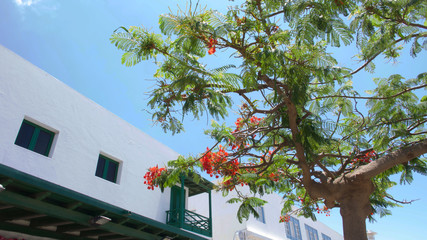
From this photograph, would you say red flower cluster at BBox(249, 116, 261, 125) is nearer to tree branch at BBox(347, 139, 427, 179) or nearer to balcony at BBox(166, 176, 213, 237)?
tree branch at BBox(347, 139, 427, 179)

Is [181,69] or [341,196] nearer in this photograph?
[181,69]

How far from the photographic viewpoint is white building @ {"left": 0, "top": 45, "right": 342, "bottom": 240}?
7207 mm

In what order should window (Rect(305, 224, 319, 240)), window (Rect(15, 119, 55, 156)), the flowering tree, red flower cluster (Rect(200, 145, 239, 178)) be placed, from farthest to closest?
window (Rect(305, 224, 319, 240))
window (Rect(15, 119, 55, 156))
red flower cluster (Rect(200, 145, 239, 178))
the flowering tree

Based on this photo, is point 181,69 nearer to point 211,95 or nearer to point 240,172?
point 211,95

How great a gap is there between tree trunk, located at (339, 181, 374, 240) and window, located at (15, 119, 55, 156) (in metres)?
7.90

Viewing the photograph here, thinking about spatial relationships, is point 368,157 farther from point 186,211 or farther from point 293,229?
point 293,229

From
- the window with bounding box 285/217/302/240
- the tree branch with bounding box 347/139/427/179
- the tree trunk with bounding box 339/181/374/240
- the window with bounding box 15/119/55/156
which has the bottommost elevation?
the tree trunk with bounding box 339/181/374/240

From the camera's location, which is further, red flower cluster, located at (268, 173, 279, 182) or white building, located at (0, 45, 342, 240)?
red flower cluster, located at (268, 173, 279, 182)

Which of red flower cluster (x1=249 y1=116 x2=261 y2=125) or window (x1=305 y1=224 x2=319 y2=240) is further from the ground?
window (x1=305 y1=224 x2=319 y2=240)

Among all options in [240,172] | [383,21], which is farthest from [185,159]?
[383,21]

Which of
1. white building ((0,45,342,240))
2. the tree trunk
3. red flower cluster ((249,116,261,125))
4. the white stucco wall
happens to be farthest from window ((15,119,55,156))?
the tree trunk

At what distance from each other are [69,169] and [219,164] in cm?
534

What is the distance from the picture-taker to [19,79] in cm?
909

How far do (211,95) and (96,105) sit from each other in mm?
7907
